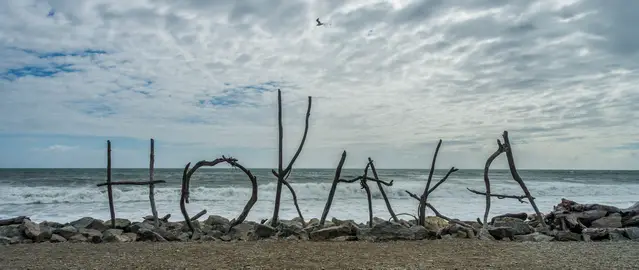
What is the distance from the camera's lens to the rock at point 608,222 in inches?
435

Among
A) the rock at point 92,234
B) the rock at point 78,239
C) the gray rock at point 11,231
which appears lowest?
the rock at point 78,239

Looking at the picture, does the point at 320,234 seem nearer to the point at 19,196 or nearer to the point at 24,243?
the point at 24,243

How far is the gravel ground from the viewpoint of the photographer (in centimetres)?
689

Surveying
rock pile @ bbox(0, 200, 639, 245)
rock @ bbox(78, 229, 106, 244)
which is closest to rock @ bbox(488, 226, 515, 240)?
rock pile @ bbox(0, 200, 639, 245)

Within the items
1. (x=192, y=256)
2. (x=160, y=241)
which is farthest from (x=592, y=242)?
(x=160, y=241)

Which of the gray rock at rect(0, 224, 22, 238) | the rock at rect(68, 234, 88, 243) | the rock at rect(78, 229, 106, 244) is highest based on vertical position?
the gray rock at rect(0, 224, 22, 238)

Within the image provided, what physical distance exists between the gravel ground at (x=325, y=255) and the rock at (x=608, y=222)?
6.55 ft

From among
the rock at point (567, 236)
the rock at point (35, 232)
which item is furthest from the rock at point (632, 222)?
→ the rock at point (35, 232)

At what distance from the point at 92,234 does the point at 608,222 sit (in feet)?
38.0

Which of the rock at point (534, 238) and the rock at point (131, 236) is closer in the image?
the rock at point (131, 236)

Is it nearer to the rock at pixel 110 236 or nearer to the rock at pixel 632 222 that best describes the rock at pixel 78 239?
the rock at pixel 110 236

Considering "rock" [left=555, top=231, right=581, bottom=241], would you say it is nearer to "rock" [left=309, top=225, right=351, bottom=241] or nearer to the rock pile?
the rock pile

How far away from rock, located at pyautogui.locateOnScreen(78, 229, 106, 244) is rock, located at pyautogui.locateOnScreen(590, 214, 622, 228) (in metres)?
11.1

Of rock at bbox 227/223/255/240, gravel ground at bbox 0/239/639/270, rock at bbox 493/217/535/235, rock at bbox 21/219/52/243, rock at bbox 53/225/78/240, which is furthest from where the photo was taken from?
rock at bbox 493/217/535/235
